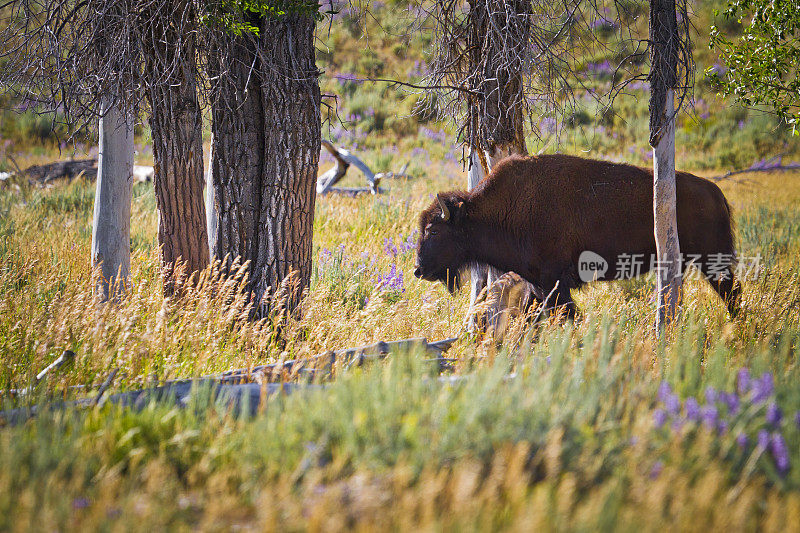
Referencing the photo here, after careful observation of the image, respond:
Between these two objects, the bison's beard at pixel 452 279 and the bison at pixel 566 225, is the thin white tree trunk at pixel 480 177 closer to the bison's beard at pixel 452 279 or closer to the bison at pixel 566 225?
the bison's beard at pixel 452 279

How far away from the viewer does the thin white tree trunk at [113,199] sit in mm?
5465

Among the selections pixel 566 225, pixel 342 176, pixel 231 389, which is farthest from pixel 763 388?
pixel 342 176

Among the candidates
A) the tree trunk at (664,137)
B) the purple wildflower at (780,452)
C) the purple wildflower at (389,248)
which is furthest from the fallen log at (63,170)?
the purple wildflower at (780,452)

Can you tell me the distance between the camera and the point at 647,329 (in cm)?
517

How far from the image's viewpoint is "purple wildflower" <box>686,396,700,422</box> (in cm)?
239

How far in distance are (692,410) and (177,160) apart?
4.45 metres

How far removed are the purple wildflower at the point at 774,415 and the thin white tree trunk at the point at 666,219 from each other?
228cm

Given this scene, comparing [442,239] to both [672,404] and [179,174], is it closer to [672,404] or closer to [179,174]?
[179,174]

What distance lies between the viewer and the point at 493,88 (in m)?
5.36

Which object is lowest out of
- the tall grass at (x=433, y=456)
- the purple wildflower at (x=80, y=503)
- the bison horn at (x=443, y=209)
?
the purple wildflower at (x=80, y=503)

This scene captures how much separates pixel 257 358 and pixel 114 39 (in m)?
2.67

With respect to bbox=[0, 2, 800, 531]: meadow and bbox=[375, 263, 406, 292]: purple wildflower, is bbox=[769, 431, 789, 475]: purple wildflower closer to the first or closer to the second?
bbox=[0, 2, 800, 531]: meadow

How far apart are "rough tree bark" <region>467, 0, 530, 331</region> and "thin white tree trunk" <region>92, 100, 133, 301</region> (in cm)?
307

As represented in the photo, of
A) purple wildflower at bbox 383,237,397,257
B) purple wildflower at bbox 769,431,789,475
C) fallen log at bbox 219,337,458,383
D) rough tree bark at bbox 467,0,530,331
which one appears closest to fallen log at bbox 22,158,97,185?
purple wildflower at bbox 383,237,397,257
